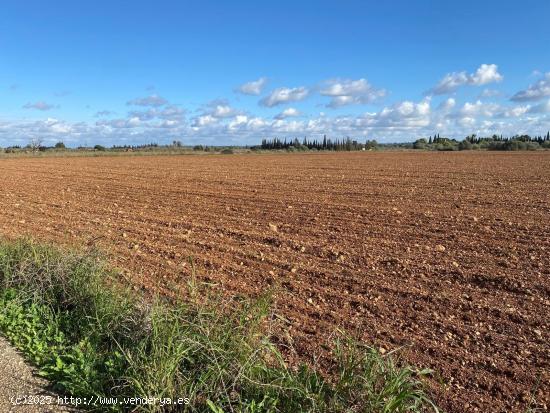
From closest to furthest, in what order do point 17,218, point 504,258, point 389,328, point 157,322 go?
point 157,322 → point 389,328 → point 504,258 → point 17,218

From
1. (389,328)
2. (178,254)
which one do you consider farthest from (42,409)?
(178,254)

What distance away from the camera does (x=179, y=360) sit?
3580 millimetres

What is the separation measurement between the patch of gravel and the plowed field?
1.80 metres

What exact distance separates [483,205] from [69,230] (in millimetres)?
10596

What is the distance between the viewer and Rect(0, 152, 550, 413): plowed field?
448 centimetres

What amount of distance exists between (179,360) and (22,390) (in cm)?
120

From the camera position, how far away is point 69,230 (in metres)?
10.1

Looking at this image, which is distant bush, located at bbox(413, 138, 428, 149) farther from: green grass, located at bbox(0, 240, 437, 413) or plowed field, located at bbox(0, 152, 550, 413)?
green grass, located at bbox(0, 240, 437, 413)

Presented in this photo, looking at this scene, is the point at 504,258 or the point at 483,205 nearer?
the point at 504,258

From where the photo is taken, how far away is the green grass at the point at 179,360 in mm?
3232

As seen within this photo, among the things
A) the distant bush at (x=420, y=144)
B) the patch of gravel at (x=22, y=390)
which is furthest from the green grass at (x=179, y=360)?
the distant bush at (x=420, y=144)

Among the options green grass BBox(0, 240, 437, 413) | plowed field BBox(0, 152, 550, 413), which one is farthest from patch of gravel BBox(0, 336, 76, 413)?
plowed field BBox(0, 152, 550, 413)

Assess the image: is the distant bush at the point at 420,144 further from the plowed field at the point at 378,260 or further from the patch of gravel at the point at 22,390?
the patch of gravel at the point at 22,390

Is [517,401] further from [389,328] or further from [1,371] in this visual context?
[1,371]
